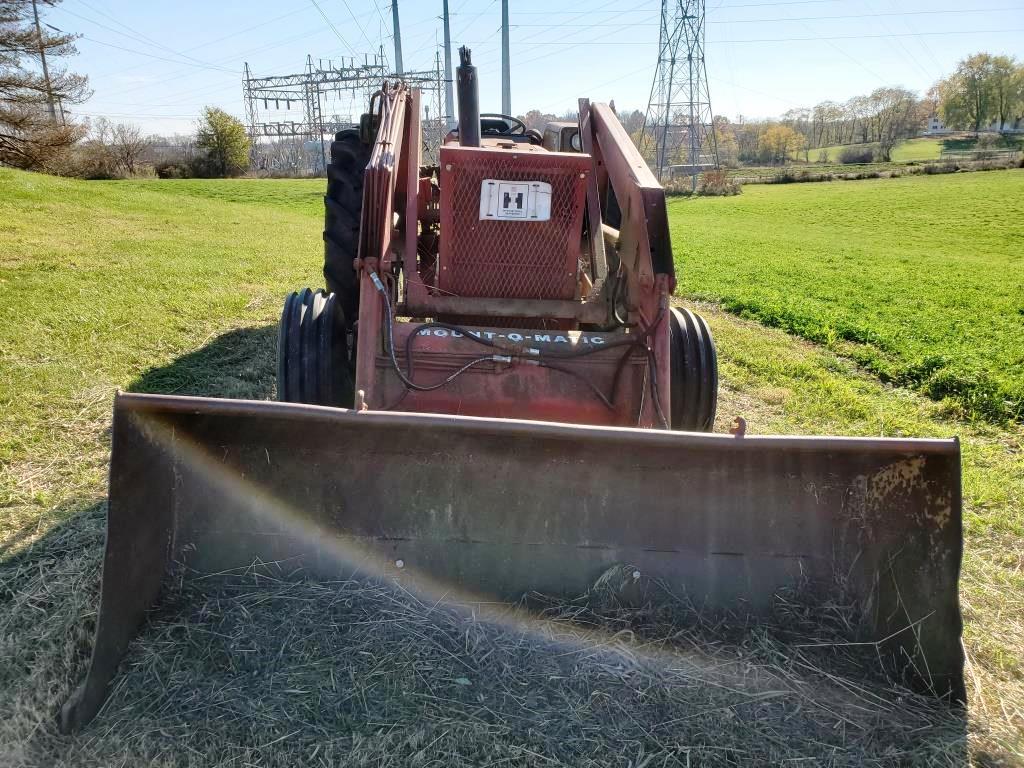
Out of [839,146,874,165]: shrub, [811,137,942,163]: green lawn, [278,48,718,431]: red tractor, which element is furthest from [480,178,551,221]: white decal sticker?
[839,146,874,165]: shrub

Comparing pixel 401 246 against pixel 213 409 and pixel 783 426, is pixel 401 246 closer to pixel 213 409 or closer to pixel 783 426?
pixel 213 409

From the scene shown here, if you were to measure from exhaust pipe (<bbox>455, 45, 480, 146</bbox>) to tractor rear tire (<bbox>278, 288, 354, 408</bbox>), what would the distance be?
52.8 inches

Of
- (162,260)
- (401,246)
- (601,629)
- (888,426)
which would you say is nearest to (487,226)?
(401,246)

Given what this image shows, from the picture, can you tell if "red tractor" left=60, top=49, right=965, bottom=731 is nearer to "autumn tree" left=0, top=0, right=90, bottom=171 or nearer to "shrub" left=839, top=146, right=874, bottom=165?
"autumn tree" left=0, top=0, right=90, bottom=171

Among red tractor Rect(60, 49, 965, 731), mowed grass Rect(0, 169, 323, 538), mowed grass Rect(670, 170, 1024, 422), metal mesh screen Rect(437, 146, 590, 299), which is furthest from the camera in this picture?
mowed grass Rect(670, 170, 1024, 422)

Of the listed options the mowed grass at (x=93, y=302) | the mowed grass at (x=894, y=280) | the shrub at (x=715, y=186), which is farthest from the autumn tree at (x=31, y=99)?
the shrub at (x=715, y=186)

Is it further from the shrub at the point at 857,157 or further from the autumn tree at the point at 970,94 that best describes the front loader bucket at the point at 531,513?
the autumn tree at the point at 970,94

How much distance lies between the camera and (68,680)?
263 cm

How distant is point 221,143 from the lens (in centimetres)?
4269

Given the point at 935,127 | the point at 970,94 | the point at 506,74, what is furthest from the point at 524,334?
the point at 935,127

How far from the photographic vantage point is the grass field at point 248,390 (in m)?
2.47

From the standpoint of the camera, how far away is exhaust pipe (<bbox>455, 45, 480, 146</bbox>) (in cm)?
449

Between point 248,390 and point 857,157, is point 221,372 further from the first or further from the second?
point 857,157

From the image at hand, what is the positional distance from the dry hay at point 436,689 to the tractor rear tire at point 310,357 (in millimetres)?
1128
